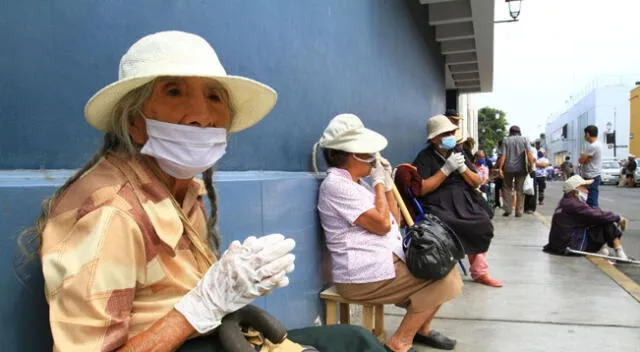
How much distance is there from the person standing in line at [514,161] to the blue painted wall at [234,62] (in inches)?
190

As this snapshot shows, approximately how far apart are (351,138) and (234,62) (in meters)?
1.01

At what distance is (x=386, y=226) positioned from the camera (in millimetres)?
3135

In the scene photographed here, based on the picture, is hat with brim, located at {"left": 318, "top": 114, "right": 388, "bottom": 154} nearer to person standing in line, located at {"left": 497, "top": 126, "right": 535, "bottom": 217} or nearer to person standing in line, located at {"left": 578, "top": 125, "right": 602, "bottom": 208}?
person standing in line, located at {"left": 578, "top": 125, "right": 602, "bottom": 208}

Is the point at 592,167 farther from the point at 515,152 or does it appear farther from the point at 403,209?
the point at 403,209

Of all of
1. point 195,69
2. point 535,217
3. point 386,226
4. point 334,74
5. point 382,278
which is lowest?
point 535,217

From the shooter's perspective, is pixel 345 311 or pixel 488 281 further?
pixel 488 281

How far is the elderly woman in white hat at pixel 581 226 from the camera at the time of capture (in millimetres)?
6250

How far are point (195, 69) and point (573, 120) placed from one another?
247 ft

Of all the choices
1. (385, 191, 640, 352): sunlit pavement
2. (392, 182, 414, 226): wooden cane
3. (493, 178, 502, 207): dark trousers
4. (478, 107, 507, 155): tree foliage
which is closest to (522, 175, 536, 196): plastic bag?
(493, 178, 502, 207): dark trousers

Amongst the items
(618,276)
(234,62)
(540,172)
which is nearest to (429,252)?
(234,62)

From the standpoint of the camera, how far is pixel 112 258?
4.07 ft

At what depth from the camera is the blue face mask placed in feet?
14.6

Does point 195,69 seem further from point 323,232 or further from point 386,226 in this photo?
point 323,232

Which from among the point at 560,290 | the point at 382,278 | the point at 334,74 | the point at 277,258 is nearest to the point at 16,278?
the point at 277,258
